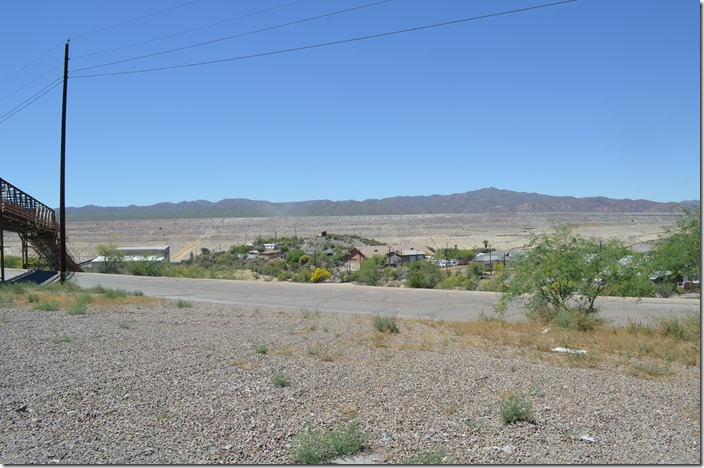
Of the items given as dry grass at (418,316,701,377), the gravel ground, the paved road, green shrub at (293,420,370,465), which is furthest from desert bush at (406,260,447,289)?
green shrub at (293,420,370,465)

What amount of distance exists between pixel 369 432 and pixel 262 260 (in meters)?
58.8

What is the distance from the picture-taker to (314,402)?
27.8 feet

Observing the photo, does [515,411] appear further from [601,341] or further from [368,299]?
[368,299]

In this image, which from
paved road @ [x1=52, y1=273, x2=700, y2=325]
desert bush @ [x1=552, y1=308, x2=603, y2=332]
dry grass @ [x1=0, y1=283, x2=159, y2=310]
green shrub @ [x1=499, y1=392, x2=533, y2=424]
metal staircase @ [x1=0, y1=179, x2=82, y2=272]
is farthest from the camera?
metal staircase @ [x1=0, y1=179, x2=82, y2=272]

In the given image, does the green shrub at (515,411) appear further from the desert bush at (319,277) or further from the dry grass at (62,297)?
the desert bush at (319,277)

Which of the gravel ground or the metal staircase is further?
the metal staircase

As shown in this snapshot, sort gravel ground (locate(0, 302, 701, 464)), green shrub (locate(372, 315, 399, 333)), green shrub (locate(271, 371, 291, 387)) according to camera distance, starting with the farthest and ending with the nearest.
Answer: green shrub (locate(372, 315, 399, 333)), green shrub (locate(271, 371, 291, 387)), gravel ground (locate(0, 302, 701, 464))

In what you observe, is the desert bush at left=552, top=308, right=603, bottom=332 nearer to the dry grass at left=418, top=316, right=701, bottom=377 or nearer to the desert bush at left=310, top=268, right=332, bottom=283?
the dry grass at left=418, top=316, right=701, bottom=377

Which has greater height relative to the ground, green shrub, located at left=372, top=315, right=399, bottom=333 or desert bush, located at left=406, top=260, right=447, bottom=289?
green shrub, located at left=372, top=315, right=399, bottom=333

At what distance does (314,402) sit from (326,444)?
1.86 m

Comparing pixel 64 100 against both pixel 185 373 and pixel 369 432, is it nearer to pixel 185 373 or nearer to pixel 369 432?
pixel 185 373

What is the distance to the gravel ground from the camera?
671 centimetres

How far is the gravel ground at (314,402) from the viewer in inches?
264

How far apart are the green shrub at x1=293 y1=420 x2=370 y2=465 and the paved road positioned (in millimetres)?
12910
